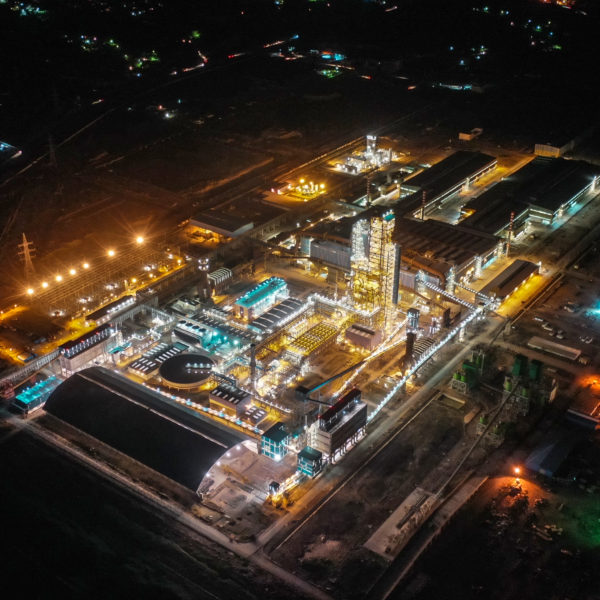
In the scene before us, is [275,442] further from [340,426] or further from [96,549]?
[96,549]

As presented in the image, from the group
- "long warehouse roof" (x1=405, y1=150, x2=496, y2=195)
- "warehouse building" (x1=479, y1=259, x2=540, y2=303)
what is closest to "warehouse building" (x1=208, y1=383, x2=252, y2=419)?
"warehouse building" (x1=479, y1=259, x2=540, y2=303)

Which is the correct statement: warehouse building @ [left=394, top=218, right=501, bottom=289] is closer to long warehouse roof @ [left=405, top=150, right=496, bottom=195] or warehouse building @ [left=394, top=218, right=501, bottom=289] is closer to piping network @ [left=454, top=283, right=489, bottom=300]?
piping network @ [left=454, top=283, right=489, bottom=300]

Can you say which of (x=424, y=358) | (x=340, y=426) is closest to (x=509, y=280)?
(x=424, y=358)

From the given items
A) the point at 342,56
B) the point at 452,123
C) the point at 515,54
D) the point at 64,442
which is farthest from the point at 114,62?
the point at 64,442

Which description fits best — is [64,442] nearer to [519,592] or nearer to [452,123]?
[519,592]

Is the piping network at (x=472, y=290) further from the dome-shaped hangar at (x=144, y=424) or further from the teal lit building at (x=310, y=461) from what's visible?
the dome-shaped hangar at (x=144, y=424)
